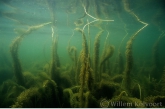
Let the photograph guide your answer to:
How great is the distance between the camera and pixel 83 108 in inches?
180

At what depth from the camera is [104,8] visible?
1317cm

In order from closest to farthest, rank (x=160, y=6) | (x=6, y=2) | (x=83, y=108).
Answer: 1. (x=83, y=108)
2. (x=6, y=2)
3. (x=160, y=6)

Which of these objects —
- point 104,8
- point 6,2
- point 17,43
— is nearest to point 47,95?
point 17,43

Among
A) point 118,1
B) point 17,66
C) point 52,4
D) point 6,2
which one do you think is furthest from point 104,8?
point 17,66

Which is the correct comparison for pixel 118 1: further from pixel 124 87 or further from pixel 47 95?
pixel 47 95

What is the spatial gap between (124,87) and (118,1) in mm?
8055

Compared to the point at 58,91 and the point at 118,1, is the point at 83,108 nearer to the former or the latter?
the point at 58,91

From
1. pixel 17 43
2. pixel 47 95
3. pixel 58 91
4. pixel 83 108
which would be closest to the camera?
pixel 83 108

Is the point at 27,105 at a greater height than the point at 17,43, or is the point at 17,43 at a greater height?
the point at 17,43

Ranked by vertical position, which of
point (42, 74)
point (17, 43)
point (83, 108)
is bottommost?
point (83, 108)

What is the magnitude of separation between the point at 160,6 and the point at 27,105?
13.8 m

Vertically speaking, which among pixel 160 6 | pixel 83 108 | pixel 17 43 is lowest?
pixel 83 108

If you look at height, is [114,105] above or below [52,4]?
below

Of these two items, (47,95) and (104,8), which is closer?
(47,95)
